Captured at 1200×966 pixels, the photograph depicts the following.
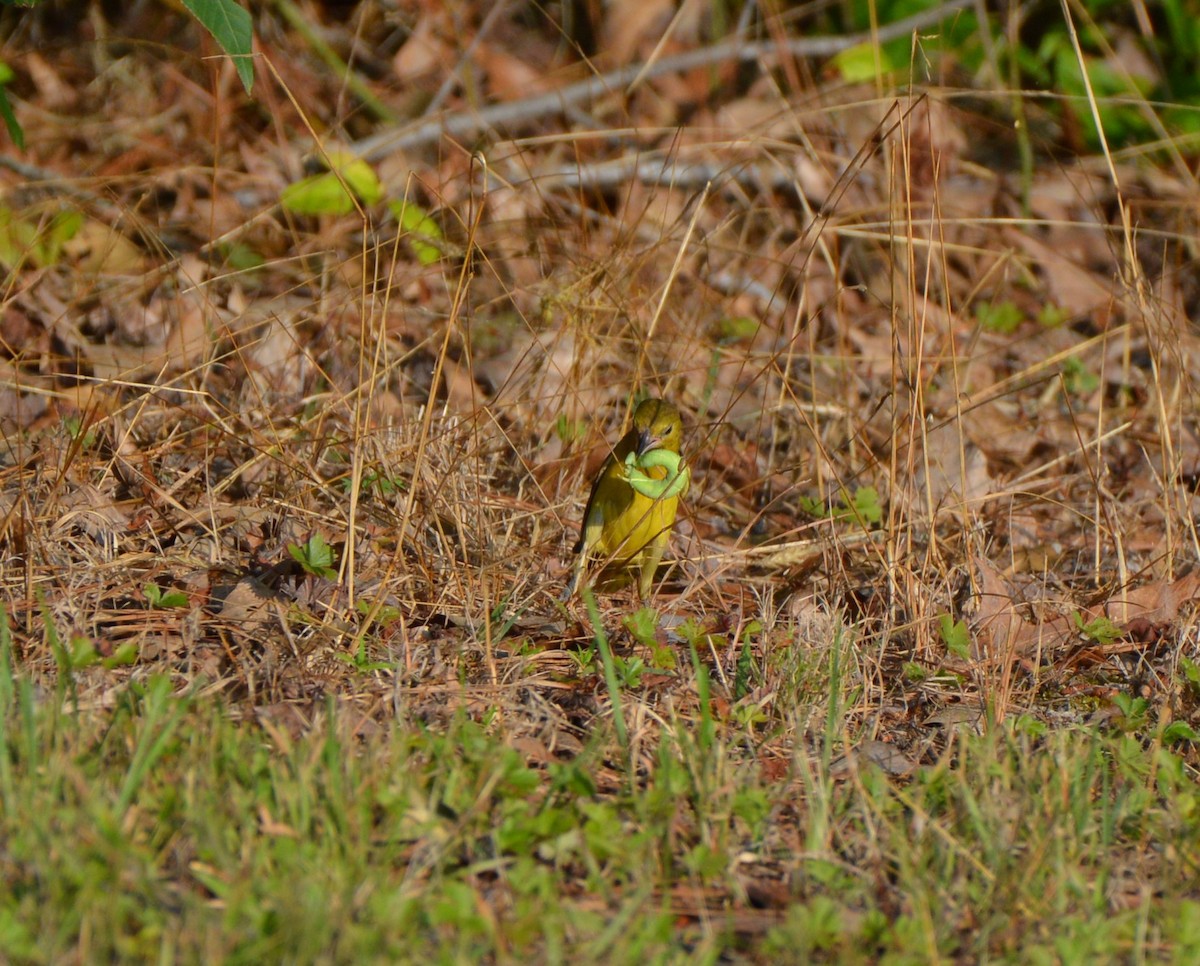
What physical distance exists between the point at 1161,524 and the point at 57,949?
4488 millimetres

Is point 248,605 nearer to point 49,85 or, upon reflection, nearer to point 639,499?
point 639,499

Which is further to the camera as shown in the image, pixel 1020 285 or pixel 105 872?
pixel 1020 285

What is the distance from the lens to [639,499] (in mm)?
4746

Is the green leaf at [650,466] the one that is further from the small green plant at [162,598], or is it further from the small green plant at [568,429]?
the small green plant at [162,598]

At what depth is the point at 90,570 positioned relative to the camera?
425cm

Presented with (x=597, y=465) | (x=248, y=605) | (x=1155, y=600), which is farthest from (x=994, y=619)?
(x=248, y=605)

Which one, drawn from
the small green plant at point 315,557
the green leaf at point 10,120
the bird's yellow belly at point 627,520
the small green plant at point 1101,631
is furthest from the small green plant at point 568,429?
the green leaf at point 10,120

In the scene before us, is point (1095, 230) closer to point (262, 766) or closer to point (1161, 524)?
point (1161, 524)

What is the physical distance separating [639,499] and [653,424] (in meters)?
0.26

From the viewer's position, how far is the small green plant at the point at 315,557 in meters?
4.26

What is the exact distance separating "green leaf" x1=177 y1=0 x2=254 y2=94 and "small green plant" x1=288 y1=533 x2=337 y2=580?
4.42 feet

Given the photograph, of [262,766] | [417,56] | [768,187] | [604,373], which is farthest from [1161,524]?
[417,56]

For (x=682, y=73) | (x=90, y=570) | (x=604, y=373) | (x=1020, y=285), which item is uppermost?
(x=682, y=73)

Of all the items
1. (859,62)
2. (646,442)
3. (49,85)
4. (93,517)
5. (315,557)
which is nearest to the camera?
(315,557)
